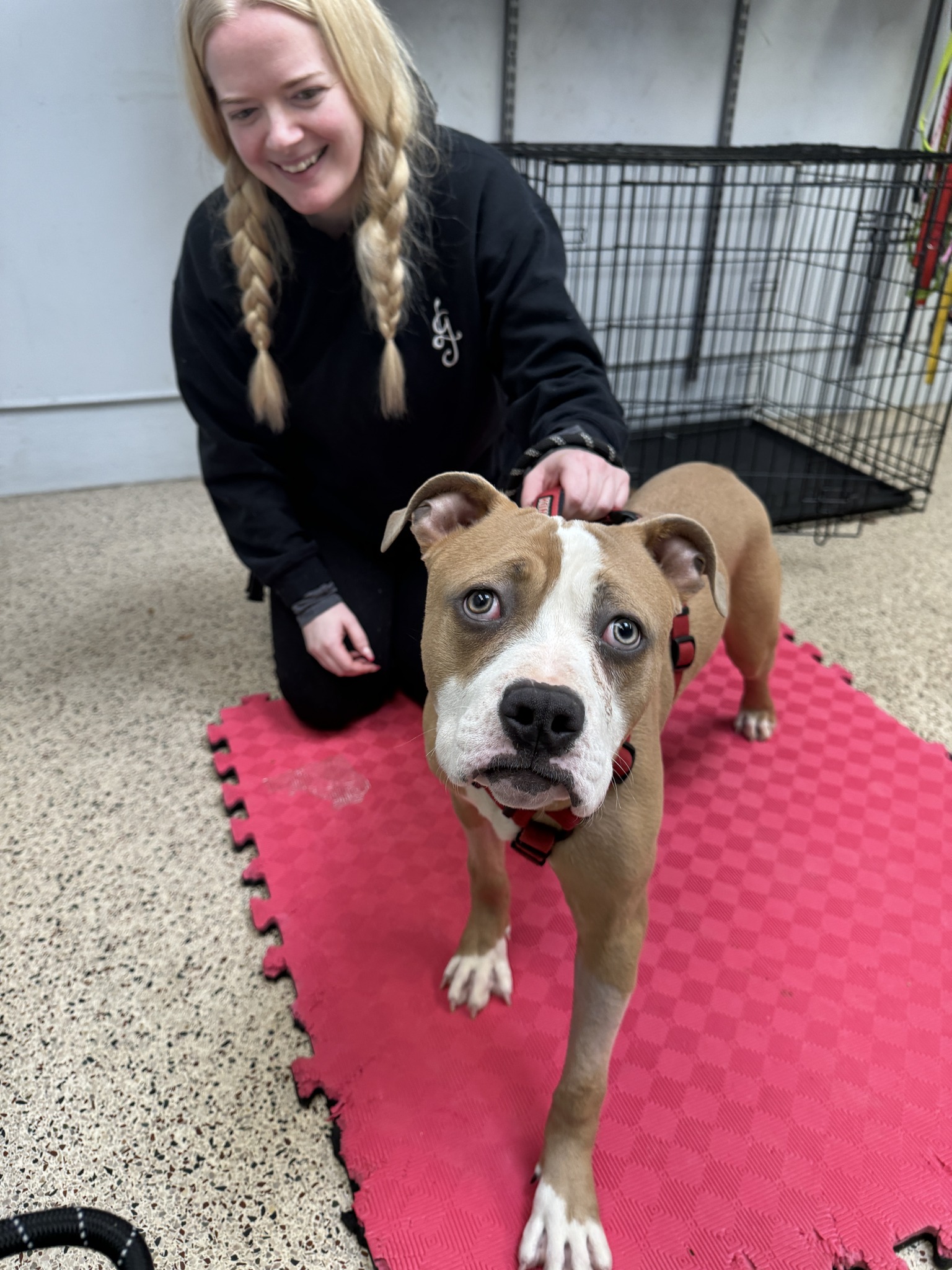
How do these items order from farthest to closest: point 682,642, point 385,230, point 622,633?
point 385,230
point 682,642
point 622,633

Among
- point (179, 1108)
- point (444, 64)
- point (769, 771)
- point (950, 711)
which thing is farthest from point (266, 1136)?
point (444, 64)

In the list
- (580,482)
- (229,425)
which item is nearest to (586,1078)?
(580,482)

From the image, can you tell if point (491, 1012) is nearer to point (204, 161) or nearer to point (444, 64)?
point (204, 161)

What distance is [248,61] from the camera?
1385 mm

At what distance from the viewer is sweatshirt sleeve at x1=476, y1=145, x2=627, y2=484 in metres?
1.65

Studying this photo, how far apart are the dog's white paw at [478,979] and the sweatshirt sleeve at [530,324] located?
91cm

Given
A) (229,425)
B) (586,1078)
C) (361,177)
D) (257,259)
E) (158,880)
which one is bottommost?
(158,880)

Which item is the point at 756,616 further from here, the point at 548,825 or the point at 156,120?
the point at 156,120

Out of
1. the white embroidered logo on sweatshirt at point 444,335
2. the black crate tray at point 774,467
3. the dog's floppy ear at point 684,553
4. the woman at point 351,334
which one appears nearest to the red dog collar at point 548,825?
the dog's floppy ear at point 684,553

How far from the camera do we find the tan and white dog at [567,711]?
873 mm

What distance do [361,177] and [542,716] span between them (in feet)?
4.30

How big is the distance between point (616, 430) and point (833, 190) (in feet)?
9.57

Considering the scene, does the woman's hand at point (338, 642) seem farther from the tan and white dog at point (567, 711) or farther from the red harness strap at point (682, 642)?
the red harness strap at point (682, 642)

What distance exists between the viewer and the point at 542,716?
837 millimetres
